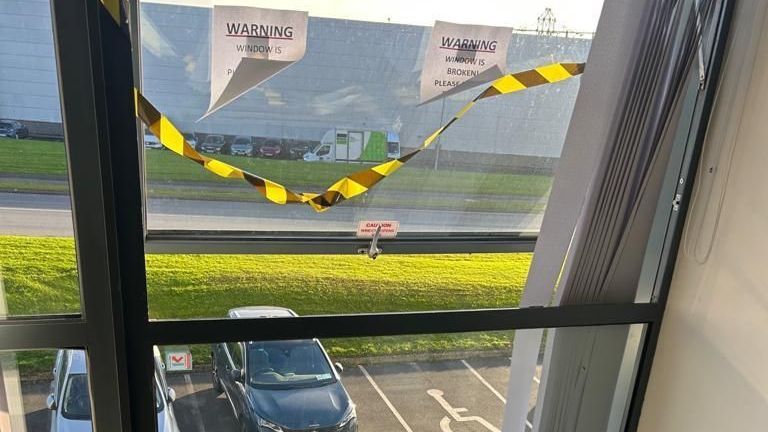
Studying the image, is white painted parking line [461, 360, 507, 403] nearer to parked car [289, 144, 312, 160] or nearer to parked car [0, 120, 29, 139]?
parked car [289, 144, 312, 160]

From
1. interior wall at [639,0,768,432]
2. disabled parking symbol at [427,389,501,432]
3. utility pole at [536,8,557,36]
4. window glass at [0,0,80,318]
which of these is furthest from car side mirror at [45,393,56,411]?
interior wall at [639,0,768,432]

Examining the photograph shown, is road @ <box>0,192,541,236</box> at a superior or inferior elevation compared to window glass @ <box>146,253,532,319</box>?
superior

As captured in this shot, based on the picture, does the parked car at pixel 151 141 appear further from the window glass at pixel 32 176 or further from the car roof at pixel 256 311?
the car roof at pixel 256 311

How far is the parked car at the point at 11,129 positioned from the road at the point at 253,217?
0.50 feet

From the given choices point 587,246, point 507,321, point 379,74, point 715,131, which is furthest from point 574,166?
point 379,74

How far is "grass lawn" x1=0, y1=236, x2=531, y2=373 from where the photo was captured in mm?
1426

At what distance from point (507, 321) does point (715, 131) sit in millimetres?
837

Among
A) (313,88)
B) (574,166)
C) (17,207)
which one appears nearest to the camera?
(17,207)

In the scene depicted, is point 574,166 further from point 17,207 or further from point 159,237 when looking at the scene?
point 17,207

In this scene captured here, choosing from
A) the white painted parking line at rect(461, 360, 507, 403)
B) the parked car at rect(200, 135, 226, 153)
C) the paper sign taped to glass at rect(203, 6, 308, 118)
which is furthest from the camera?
the white painted parking line at rect(461, 360, 507, 403)

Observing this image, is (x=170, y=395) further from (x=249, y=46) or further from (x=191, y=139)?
(x=249, y=46)

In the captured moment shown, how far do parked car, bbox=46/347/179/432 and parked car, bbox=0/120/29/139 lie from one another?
1.85ft

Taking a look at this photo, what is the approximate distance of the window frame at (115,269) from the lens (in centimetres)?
119

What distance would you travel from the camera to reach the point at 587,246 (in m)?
1.71
